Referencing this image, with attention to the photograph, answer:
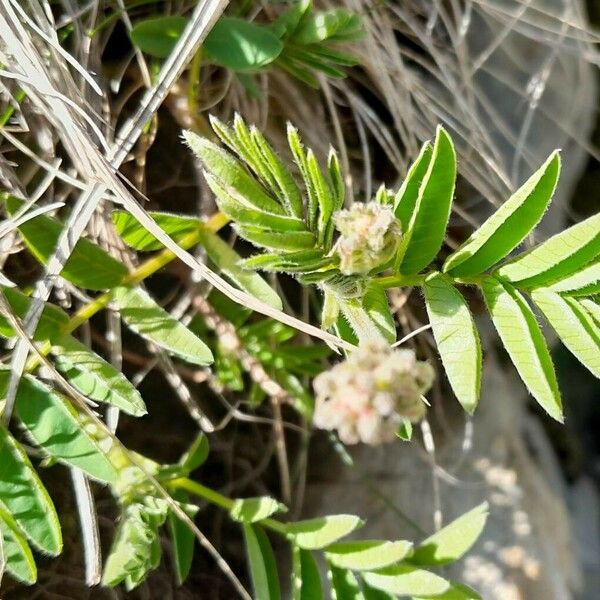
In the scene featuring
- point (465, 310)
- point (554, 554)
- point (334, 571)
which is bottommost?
point (554, 554)

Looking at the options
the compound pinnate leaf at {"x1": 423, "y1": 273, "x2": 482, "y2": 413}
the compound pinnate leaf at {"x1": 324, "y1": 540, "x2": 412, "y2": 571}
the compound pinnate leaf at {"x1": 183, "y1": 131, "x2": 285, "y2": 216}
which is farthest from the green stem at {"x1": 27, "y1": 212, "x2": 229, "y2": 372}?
the compound pinnate leaf at {"x1": 324, "y1": 540, "x2": 412, "y2": 571}

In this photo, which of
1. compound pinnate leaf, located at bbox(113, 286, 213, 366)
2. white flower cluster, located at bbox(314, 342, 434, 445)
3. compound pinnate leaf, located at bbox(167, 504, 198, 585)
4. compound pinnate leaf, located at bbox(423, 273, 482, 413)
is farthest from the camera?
compound pinnate leaf, located at bbox(167, 504, 198, 585)

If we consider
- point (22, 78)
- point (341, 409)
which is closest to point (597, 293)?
point (341, 409)

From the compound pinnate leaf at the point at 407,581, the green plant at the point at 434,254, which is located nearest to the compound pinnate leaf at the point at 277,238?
the green plant at the point at 434,254

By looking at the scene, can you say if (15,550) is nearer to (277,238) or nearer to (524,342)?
(277,238)

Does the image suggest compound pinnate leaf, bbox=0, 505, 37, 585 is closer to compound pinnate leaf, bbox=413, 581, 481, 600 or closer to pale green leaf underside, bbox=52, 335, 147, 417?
pale green leaf underside, bbox=52, 335, 147, 417

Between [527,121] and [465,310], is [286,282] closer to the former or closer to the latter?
[527,121]

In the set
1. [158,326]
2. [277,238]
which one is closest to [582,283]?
[277,238]
